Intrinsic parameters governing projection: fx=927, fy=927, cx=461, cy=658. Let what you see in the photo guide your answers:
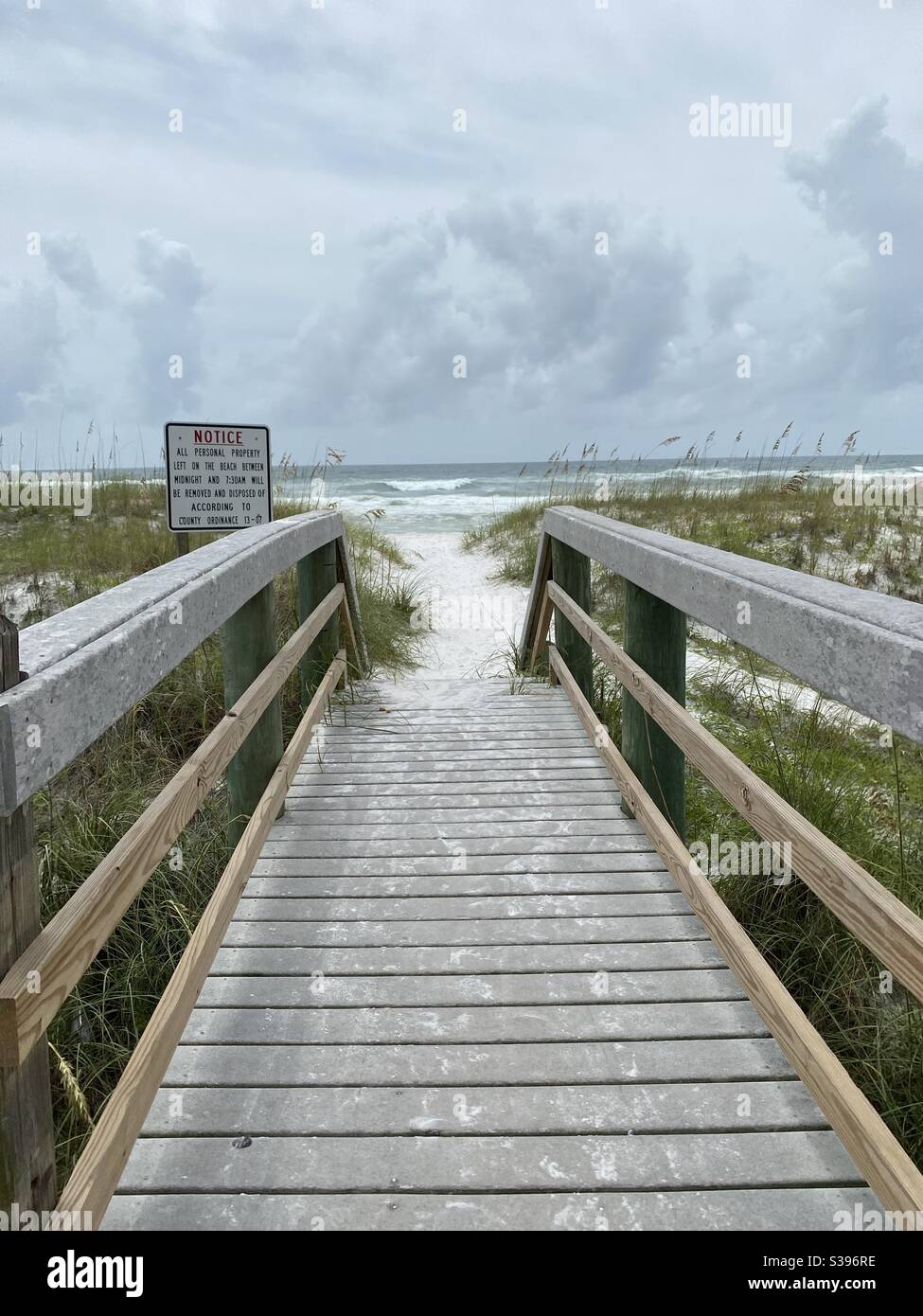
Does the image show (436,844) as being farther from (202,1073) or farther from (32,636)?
(32,636)

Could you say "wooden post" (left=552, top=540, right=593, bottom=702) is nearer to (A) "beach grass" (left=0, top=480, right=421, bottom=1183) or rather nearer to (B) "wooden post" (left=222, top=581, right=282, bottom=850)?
(A) "beach grass" (left=0, top=480, right=421, bottom=1183)

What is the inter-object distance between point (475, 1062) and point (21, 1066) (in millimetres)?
1007

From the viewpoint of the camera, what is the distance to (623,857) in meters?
2.96

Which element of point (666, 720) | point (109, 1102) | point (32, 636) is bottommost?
point (109, 1102)

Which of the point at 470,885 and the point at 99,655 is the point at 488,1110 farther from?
the point at 99,655

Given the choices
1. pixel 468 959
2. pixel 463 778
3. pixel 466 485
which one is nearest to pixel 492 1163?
pixel 468 959

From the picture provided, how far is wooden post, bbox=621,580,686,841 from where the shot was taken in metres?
3.06

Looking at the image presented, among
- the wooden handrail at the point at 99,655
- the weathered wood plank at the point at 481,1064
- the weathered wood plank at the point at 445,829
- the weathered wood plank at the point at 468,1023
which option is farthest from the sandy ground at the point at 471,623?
the wooden handrail at the point at 99,655

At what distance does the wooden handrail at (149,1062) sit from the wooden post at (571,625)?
2670 millimetres

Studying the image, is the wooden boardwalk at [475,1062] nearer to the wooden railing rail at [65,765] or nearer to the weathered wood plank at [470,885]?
the weathered wood plank at [470,885]

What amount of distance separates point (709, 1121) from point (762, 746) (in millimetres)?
1912

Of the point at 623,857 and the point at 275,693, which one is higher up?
the point at 275,693

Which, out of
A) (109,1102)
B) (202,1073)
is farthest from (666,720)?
(109,1102)

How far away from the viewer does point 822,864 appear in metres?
1.58
